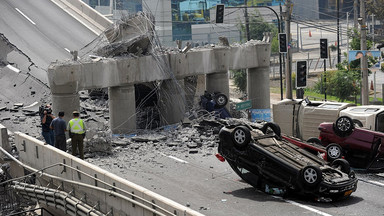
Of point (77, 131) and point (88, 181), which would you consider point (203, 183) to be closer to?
point (88, 181)

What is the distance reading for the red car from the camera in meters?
18.4

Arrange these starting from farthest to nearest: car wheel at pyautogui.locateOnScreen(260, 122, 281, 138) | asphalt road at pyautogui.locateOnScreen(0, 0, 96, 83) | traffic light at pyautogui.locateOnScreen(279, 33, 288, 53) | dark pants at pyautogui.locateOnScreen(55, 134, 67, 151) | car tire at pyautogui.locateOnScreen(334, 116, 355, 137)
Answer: asphalt road at pyautogui.locateOnScreen(0, 0, 96, 83) < traffic light at pyautogui.locateOnScreen(279, 33, 288, 53) < dark pants at pyautogui.locateOnScreen(55, 134, 67, 151) < car tire at pyautogui.locateOnScreen(334, 116, 355, 137) < car wheel at pyautogui.locateOnScreen(260, 122, 281, 138)

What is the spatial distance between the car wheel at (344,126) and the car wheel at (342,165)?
8.51ft

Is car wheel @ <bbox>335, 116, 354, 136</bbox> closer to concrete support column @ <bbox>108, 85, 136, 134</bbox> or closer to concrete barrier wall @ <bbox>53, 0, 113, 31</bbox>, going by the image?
concrete support column @ <bbox>108, 85, 136, 134</bbox>

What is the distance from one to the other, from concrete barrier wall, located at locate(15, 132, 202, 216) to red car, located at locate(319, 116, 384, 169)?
5.83 m

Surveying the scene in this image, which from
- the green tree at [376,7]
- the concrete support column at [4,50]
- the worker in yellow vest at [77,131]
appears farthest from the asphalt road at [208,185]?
the green tree at [376,7]

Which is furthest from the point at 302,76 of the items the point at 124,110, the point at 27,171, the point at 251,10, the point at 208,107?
the point at 251,10

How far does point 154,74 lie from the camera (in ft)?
86.7

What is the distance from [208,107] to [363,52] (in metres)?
9.07

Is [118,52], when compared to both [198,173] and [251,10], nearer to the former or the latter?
[198,173]

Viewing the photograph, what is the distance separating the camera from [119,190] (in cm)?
1495

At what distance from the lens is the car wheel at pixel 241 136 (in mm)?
16156

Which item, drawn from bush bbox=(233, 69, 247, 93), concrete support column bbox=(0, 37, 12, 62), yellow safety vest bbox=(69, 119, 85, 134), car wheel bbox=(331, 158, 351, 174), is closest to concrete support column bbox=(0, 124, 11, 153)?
yellow safety vest bbox=(69, 119, 85, 134)

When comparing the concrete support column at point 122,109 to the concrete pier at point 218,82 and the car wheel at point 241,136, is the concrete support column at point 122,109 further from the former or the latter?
the car wheel at point 241,136
